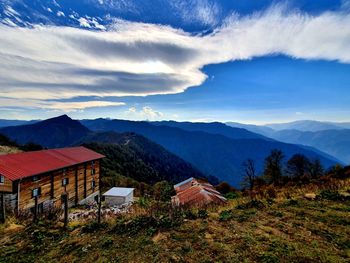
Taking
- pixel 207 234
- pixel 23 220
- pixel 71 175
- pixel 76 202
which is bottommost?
pixel 76 202

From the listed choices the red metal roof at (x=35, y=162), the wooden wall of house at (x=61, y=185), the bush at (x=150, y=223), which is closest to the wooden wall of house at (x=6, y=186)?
the red metal roof at (x=35, y=162)

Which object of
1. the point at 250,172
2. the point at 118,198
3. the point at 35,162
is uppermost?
the point at 35,162

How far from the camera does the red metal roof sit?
27.3 metres

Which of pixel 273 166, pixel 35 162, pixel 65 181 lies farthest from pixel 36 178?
pixel 273 166

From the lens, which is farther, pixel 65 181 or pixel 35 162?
pixel 65 181

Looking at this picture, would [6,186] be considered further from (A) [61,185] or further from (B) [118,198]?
(B) [118,198]

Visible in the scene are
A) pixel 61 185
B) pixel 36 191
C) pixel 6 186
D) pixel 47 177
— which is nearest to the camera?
pixel 6 186

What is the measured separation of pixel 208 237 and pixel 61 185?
33.5 metres

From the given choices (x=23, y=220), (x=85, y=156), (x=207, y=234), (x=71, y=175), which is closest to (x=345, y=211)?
(x=207, y=234)

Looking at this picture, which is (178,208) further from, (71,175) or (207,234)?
(71,175)

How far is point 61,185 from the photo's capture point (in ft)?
116

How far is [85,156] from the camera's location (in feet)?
146

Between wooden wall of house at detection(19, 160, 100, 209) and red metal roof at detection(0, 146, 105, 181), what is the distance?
3.12ft

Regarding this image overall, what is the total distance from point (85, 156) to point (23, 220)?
3220 cm
